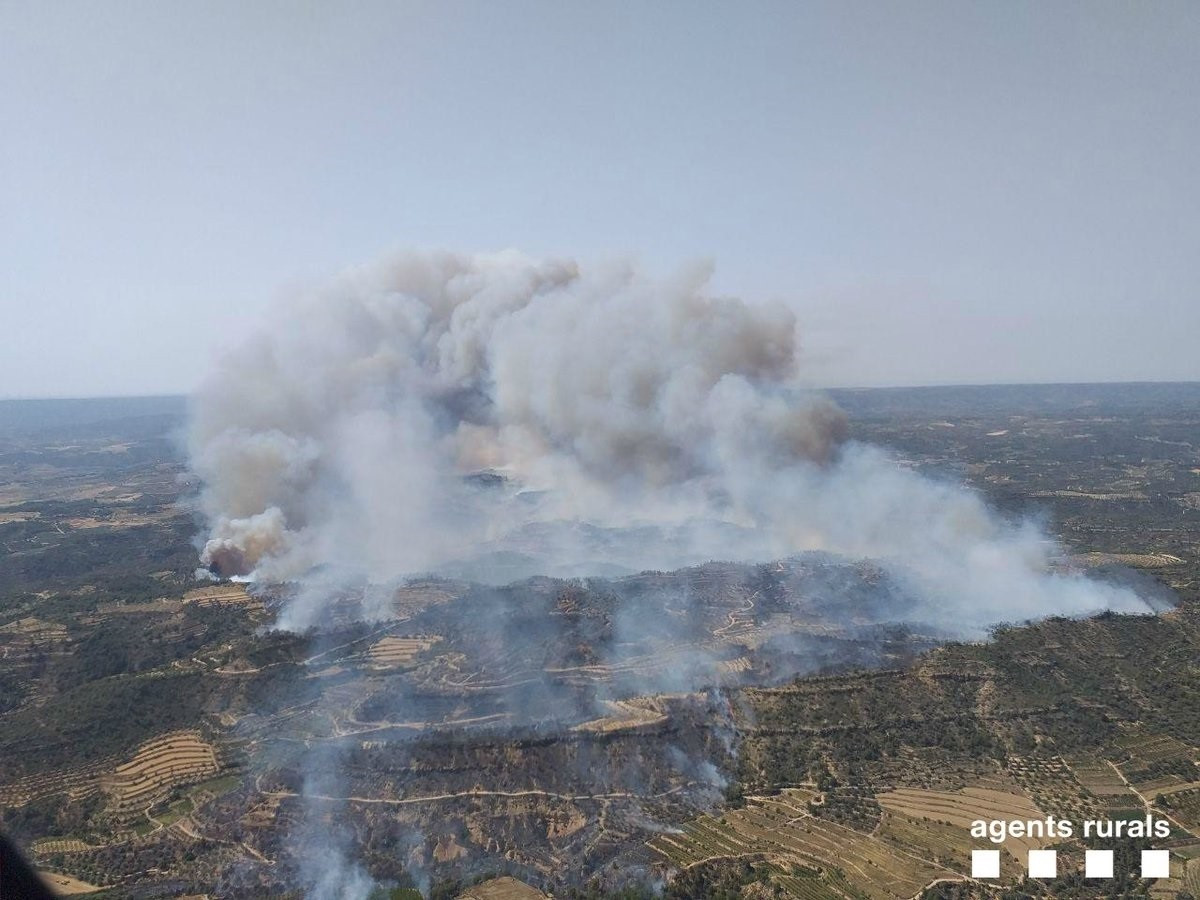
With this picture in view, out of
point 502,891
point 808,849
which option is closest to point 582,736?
point 502,891

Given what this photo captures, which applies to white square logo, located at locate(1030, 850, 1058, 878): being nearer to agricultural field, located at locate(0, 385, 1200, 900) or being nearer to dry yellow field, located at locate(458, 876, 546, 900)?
agricultural field, located at locate(0, 385, 1200, 900)

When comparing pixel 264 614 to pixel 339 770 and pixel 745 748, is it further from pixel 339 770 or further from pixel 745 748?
pixel 745 748

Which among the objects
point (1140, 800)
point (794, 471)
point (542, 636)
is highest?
point (794, 471)

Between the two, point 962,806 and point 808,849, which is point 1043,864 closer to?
point 962,806

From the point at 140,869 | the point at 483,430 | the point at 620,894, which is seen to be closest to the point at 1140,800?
the point at 620,894

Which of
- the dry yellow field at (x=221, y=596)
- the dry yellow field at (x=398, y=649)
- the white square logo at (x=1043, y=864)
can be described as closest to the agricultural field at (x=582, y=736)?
the dry yellow field at (x=398, y=649)
